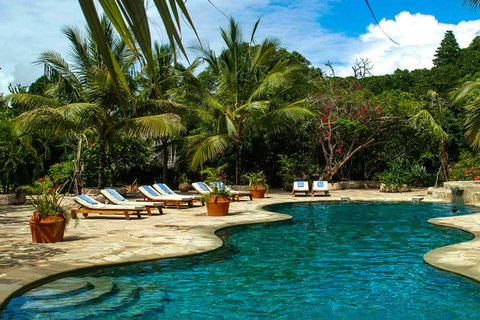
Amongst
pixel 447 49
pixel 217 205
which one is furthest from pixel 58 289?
pixel 447 49

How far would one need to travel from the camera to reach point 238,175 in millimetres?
20000

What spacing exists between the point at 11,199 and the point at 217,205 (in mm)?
7356

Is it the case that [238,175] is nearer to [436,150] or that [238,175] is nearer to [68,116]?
[68,116]

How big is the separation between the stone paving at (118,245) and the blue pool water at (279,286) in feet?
0.63

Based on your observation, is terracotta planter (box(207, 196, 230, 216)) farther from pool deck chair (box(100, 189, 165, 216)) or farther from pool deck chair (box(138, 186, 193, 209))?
pool deck chair (box(138, 186, 193, 209))

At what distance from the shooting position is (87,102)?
51.4 ft

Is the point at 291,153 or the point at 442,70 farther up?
the point at 442,70

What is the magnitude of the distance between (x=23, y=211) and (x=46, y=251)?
21.3ft

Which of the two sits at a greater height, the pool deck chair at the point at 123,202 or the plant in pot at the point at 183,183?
the plant in pot at the point at 183,183

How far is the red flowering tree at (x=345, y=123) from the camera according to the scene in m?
21.0

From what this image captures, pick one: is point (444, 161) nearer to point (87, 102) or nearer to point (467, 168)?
point (467, 168)

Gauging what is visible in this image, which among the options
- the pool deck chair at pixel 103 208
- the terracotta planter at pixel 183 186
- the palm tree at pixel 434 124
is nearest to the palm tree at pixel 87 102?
the pool deck chair at pixel 103 208

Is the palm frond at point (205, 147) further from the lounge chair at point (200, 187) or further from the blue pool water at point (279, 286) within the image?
the blue pool water at point (279, 286)

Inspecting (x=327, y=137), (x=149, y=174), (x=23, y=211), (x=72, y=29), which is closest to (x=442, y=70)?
(x=327, y=137)
